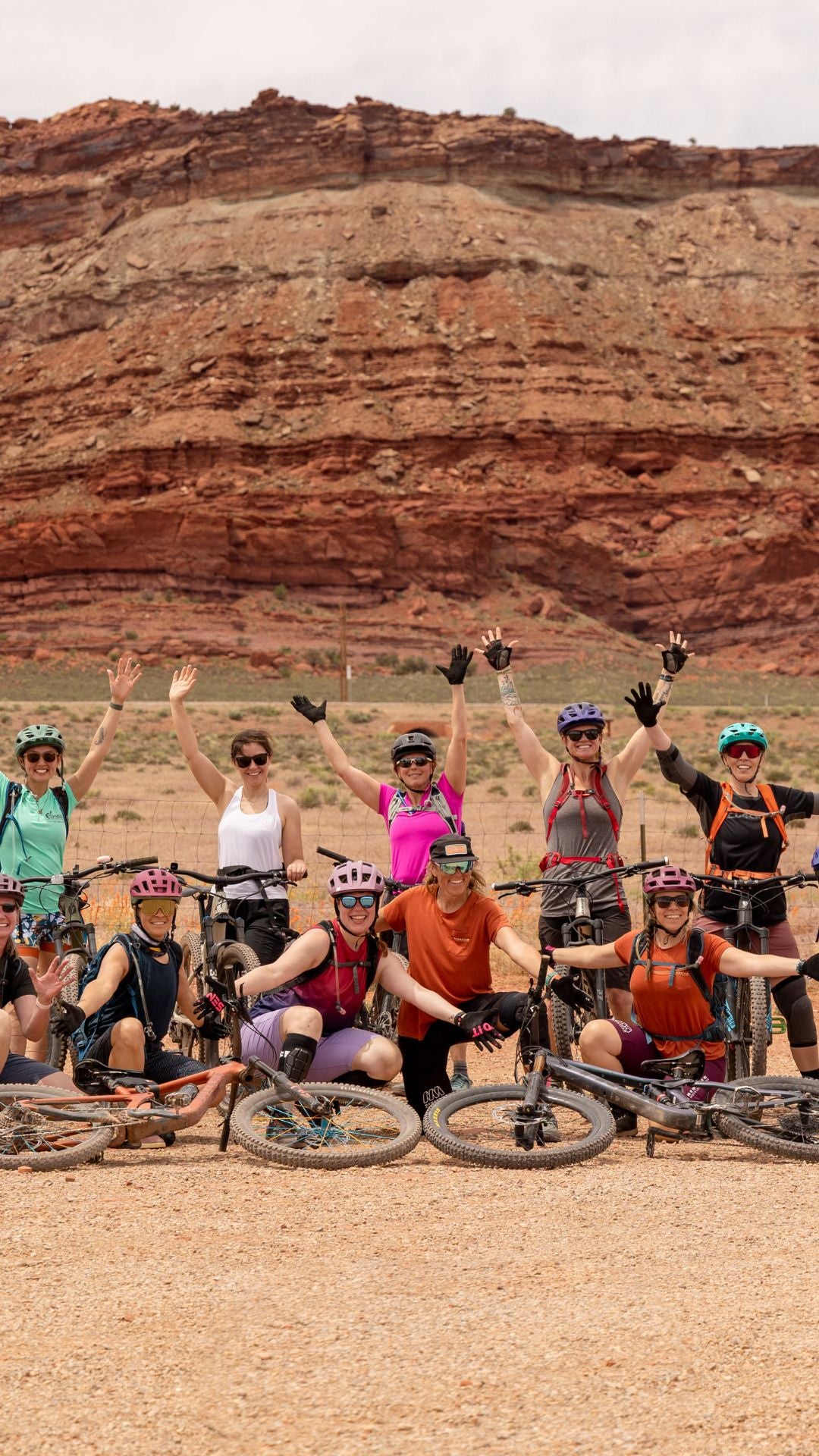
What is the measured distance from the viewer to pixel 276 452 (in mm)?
80938

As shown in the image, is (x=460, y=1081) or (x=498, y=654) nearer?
(x=460, y=1081)

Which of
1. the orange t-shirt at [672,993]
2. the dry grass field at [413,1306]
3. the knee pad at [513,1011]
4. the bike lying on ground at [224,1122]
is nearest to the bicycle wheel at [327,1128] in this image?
the bike lying on ground at [224,1122]

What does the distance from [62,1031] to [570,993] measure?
2.84m

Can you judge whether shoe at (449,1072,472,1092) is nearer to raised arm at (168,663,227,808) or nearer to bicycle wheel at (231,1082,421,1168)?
bicycle wheel at (231,1082,421,1168)

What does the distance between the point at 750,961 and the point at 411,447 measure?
245 ft

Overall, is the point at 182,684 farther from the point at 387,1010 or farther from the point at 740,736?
the point at 740,736

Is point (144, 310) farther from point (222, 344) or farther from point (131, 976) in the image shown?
point (131, 976)

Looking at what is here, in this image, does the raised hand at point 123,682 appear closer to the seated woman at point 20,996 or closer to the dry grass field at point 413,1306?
the seated woman at point 20,996

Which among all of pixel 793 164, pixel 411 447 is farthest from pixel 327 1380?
pixel 793 164

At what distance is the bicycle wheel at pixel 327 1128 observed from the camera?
24.0 feet

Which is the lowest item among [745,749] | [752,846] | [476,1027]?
[476,1027]

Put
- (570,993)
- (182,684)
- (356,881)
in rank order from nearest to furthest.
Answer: (356,881) → (570,993) → (182,684)

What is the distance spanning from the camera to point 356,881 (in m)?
7.79

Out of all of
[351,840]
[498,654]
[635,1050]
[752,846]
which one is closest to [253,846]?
[498,654]
